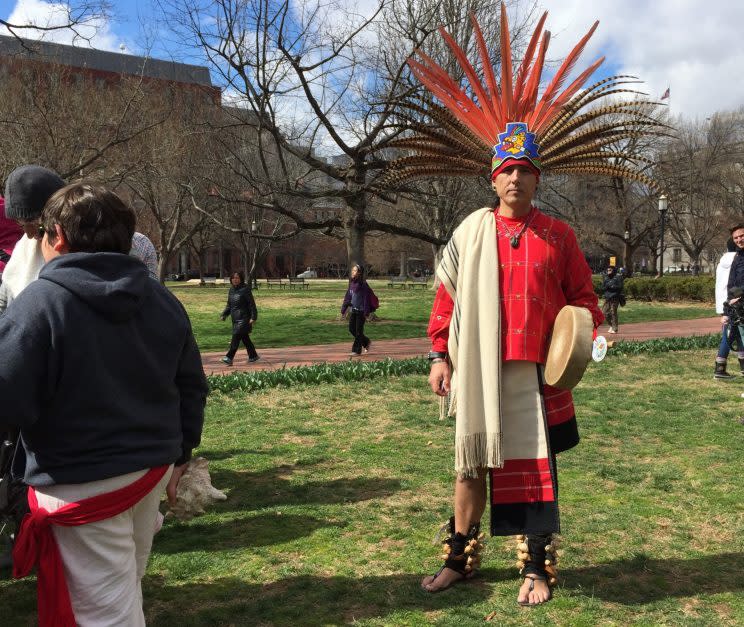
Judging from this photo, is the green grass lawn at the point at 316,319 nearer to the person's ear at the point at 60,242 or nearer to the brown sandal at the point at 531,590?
the brown sandal at the point at 531,590

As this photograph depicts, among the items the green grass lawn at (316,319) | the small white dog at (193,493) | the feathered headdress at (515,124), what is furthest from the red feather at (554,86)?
the green grass lawn at (316,319)

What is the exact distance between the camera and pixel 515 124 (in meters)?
3.23

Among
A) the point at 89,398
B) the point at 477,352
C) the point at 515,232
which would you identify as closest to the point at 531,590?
the point at 477,352

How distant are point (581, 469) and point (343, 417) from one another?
2.81 metres

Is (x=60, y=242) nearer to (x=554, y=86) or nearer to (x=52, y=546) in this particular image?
(x=52, y=546)

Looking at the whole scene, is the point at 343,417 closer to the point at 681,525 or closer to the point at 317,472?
the point at 317,472

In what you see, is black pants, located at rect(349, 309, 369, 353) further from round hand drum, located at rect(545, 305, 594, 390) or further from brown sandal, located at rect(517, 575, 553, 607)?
round hand drum, located at rect(545, 305, 594, 390)

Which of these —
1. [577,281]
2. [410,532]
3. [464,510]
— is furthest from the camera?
[410,532]

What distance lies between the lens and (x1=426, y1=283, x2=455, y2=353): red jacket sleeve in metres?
3.38

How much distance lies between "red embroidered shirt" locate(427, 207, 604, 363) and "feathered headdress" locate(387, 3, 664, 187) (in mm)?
313

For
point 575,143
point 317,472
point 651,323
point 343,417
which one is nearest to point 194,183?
point 651,323

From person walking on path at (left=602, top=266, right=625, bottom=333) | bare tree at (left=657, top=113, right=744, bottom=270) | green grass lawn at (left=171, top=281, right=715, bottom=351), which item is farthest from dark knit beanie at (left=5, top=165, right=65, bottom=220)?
bare tree at (left=657, top=113, right=744, bottom=270)

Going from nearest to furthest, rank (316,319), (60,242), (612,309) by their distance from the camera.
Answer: (60,242) < (612,309) < (316,319)

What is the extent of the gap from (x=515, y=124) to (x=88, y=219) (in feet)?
6.65
